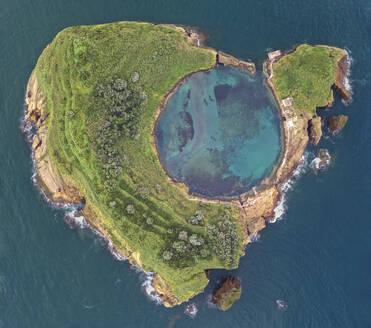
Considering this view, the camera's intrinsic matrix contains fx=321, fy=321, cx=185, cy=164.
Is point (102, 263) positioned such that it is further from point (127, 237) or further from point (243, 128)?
point (243, 128)

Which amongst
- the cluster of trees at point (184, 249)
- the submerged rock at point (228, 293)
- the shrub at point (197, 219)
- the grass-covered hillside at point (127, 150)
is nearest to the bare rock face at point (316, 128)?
the grass-covered hillside at point (127, 150)

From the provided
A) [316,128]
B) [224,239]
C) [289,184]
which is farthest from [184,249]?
[316,128]

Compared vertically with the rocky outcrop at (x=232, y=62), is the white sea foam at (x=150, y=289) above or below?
below

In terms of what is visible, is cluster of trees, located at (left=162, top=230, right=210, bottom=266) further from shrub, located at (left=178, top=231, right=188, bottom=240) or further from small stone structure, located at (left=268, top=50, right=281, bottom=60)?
small stone structure, located at (left=268, top=50, right=281, bottom=60)

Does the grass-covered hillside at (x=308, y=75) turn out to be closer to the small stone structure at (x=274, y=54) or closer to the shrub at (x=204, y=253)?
the small stone structure at (x=274, y=54)

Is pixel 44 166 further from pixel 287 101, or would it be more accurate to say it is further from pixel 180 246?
pixel 287 101

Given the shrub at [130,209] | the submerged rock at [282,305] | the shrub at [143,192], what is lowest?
the submerged rock at [282,305]

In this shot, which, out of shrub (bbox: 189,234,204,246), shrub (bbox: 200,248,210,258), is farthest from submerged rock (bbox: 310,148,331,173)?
shrub (bbox: 200,248,210,258)
